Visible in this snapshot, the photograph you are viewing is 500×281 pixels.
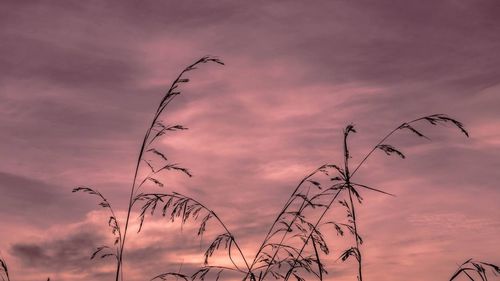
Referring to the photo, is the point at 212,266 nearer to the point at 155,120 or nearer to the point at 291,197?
the point at 291,197

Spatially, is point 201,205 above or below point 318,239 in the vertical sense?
above

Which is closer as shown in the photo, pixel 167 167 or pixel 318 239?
pixel 318 239

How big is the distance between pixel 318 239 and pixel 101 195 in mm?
1774

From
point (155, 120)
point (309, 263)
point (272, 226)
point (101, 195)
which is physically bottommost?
point (309, 263)

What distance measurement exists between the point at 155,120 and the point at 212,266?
1194 millimetres

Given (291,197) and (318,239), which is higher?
(291,197)

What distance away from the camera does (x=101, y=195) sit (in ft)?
18.9

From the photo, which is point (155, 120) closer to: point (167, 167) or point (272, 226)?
point (167, 167)

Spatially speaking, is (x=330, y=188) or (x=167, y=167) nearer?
(x=330, y=188)

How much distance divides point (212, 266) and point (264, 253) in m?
0.43

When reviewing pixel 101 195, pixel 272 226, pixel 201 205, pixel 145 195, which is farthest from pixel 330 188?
pixel 101 195

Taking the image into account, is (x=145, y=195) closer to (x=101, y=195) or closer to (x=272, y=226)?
(x=101, y=195)

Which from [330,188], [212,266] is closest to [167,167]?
[212,266]

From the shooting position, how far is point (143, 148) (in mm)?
5449
